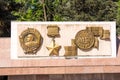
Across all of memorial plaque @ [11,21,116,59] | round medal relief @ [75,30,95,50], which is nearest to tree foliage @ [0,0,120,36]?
memorial plaque @ [11,21,116,59]

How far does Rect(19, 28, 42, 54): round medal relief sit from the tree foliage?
10351mm

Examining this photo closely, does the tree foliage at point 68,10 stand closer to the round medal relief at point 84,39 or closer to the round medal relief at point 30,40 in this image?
the round medal relief at point 30,40

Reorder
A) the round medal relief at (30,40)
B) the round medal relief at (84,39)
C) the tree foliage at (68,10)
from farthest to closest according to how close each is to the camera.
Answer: the tree foliage at (68,10) → the round medal relief at (84,39) → the round medal relief at (30,40)

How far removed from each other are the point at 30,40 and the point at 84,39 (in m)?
1.83

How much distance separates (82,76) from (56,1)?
16.3 meters

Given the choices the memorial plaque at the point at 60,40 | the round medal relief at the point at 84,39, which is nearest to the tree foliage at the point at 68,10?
the memorial plaque at the point at 60,40

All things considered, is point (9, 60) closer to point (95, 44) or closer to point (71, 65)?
point (71, 65)

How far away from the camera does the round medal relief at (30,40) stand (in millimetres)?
11688

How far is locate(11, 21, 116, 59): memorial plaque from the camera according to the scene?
11711mm

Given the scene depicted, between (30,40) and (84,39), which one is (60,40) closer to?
(84,39)

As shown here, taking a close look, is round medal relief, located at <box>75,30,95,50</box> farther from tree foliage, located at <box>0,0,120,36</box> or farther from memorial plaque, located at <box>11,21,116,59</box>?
tree foliage, located at <box>0,0,120,36</box>

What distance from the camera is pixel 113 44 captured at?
474 inches

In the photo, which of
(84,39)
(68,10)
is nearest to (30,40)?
(84,39)

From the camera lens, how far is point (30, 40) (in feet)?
38.5
